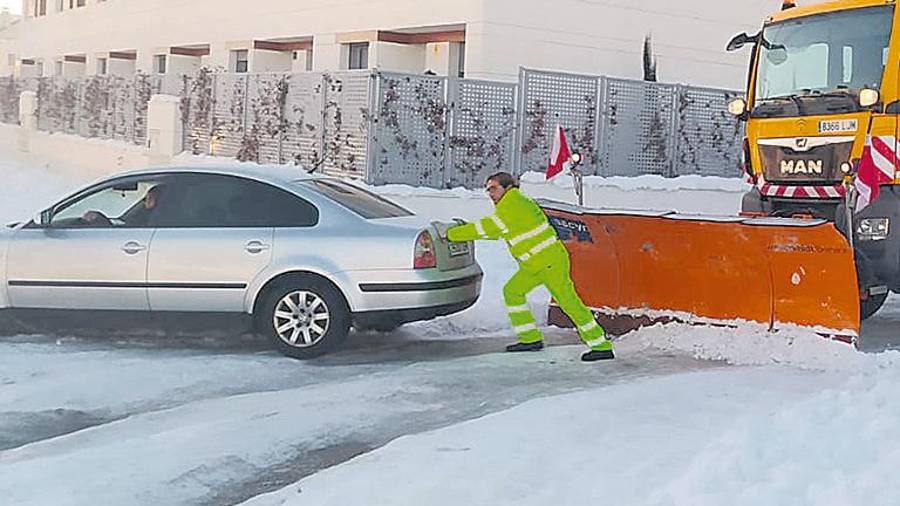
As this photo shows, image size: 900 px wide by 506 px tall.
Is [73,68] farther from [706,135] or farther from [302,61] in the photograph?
[706,135]

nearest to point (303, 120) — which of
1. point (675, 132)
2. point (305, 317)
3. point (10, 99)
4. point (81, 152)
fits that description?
point (675, 132)

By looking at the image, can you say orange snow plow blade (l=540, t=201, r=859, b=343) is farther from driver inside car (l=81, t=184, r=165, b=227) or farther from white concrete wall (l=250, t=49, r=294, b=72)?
white concrete wall (l=250, t=49, r=294, b=72)

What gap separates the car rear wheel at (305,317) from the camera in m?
8.98

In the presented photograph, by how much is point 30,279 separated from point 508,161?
30.4 ft

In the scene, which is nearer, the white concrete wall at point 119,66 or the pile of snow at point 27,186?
the pile of snow at point 27,186

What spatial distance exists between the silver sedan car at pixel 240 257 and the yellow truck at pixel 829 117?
3466 mm

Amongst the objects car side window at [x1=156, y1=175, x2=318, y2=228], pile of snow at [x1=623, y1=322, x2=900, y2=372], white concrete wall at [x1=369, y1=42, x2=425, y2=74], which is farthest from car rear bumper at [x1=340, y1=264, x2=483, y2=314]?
white concrete wall at [x1=369, y1=42, x2=425, y2=74]

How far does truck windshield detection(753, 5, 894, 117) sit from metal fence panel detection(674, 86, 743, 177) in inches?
312

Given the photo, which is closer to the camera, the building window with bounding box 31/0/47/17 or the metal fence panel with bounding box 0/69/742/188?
the metal fence panel with bounding box 0/69/742/188

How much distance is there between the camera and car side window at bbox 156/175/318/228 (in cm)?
912

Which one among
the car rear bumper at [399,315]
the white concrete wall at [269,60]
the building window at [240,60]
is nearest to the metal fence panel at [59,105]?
the building window at [240,60]

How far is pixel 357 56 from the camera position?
24688mm

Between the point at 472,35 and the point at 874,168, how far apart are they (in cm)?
1167

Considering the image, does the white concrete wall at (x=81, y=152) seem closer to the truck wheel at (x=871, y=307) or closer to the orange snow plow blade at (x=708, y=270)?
the orange snow plow blade at (x=708, y=270)
